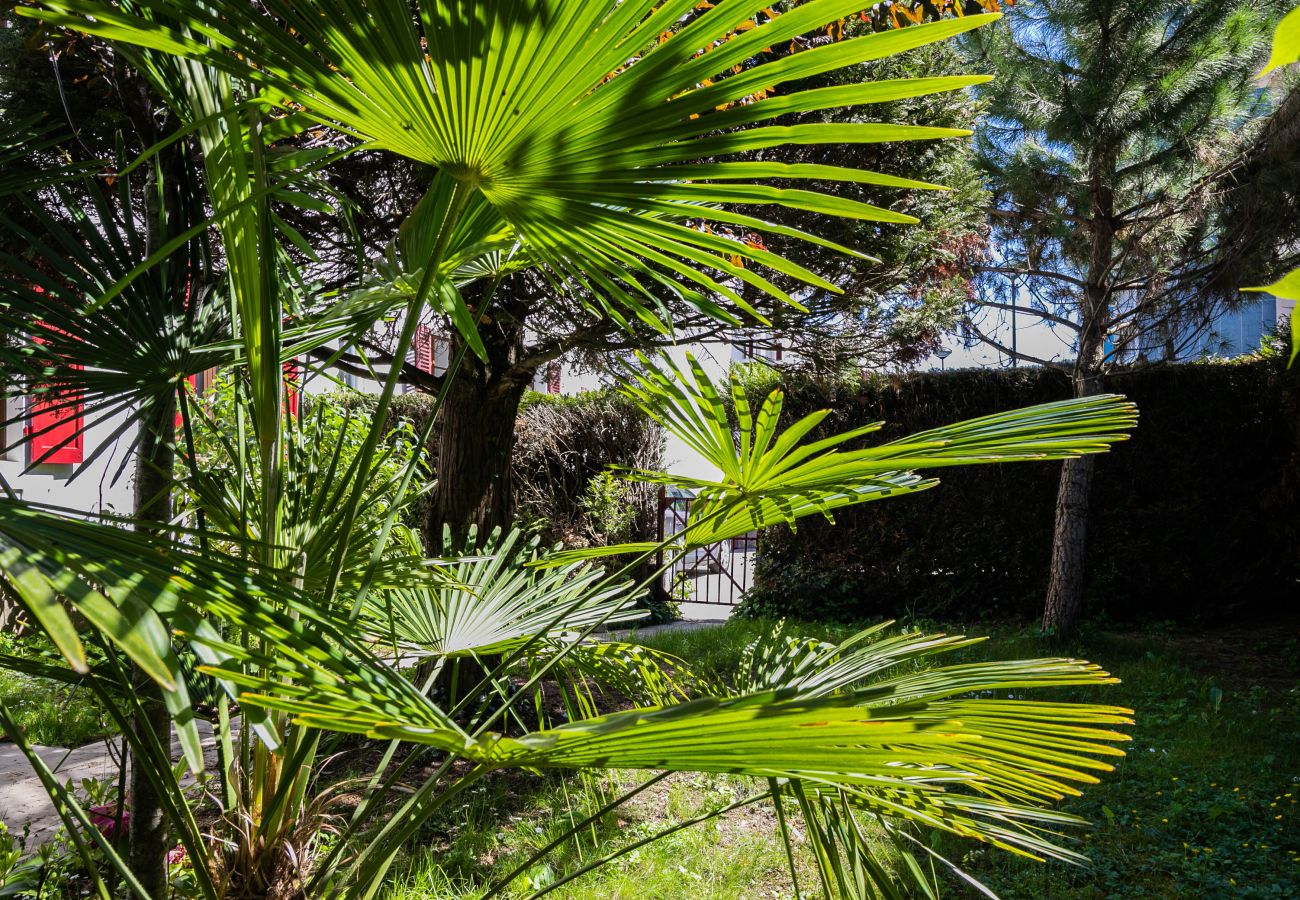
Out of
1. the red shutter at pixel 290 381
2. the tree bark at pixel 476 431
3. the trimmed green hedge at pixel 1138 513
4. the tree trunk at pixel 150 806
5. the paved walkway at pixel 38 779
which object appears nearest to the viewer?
the tree trunk at pixel 150 806

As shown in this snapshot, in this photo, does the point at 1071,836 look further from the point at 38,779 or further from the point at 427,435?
the point at 38,779

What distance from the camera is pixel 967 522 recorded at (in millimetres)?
7840

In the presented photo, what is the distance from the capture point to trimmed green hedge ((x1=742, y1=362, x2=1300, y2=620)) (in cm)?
725

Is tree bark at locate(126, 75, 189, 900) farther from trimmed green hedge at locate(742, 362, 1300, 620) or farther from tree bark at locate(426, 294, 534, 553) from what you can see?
trimmed green hedge at locate(742, 362, 1300, 620)

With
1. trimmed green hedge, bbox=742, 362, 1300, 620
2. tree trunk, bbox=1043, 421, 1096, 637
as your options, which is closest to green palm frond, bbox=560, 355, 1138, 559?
tree trunk, bbox=1043, 421, 1096, 637

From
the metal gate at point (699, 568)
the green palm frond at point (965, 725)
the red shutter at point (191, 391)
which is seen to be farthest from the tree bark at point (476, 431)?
the metal gate at point (699, 568)

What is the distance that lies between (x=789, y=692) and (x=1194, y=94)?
22.8ft

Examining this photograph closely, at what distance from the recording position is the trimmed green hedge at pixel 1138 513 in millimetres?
7246

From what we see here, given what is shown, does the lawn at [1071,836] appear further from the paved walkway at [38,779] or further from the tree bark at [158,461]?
the paved walkway at [38,779]

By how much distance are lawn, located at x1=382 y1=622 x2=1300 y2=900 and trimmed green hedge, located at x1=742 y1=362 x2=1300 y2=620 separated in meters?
2.42

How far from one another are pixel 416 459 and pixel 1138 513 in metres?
7.62

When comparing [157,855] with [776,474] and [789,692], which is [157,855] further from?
[789,692]

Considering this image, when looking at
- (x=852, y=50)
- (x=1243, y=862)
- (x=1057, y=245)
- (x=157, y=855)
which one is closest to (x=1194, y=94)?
(x=1057, y=245)

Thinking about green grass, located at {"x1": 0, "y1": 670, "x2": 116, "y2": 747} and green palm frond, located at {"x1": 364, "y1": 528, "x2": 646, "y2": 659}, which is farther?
green grass, located at {"x1": 0, "y1": 670, "x2": 116, "y2": 747}
